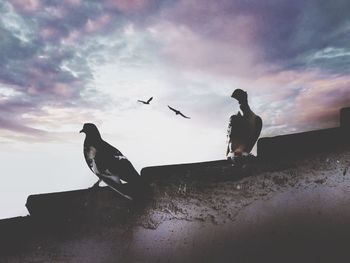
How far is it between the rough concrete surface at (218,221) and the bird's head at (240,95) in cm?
162

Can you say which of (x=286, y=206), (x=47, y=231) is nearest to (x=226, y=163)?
(x=286, y=206)

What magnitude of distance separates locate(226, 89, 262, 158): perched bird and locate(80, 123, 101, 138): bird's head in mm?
1741

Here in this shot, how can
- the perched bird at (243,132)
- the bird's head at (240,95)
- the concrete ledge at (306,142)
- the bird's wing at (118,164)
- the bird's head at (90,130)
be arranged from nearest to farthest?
the concrete ledge at (306,142)
the bird's wing at (118,164)
the perched bird at (243,132)
the bird's head at (240,95)
the bird's head at (90,130)

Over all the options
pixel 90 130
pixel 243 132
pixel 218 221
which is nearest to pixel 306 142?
pixel 218 221

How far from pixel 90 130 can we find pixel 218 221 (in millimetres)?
2650

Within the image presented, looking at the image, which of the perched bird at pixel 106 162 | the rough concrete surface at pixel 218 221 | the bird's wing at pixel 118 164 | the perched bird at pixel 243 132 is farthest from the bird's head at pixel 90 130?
the rough concrete surface at pixel 218 221

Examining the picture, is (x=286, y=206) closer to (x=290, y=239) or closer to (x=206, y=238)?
(x=290, y=239)

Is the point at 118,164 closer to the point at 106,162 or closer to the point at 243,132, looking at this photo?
the point at 106,162

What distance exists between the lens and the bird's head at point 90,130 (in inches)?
174

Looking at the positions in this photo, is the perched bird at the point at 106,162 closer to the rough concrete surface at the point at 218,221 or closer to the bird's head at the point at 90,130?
the bird's head at the point at 90,130

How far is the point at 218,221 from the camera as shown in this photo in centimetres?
236

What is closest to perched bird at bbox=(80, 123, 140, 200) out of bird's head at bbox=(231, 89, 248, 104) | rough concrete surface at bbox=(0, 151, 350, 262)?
rough concrete surface at bbox=(0, 151, 350, 262)

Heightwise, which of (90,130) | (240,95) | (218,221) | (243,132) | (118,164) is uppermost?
(240,95)

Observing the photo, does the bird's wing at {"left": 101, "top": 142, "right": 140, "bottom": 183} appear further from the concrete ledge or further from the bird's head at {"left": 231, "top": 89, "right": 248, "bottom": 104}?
the bird's head at {"left": 231, "top": 89, "right": 248, "bottom": 104}
